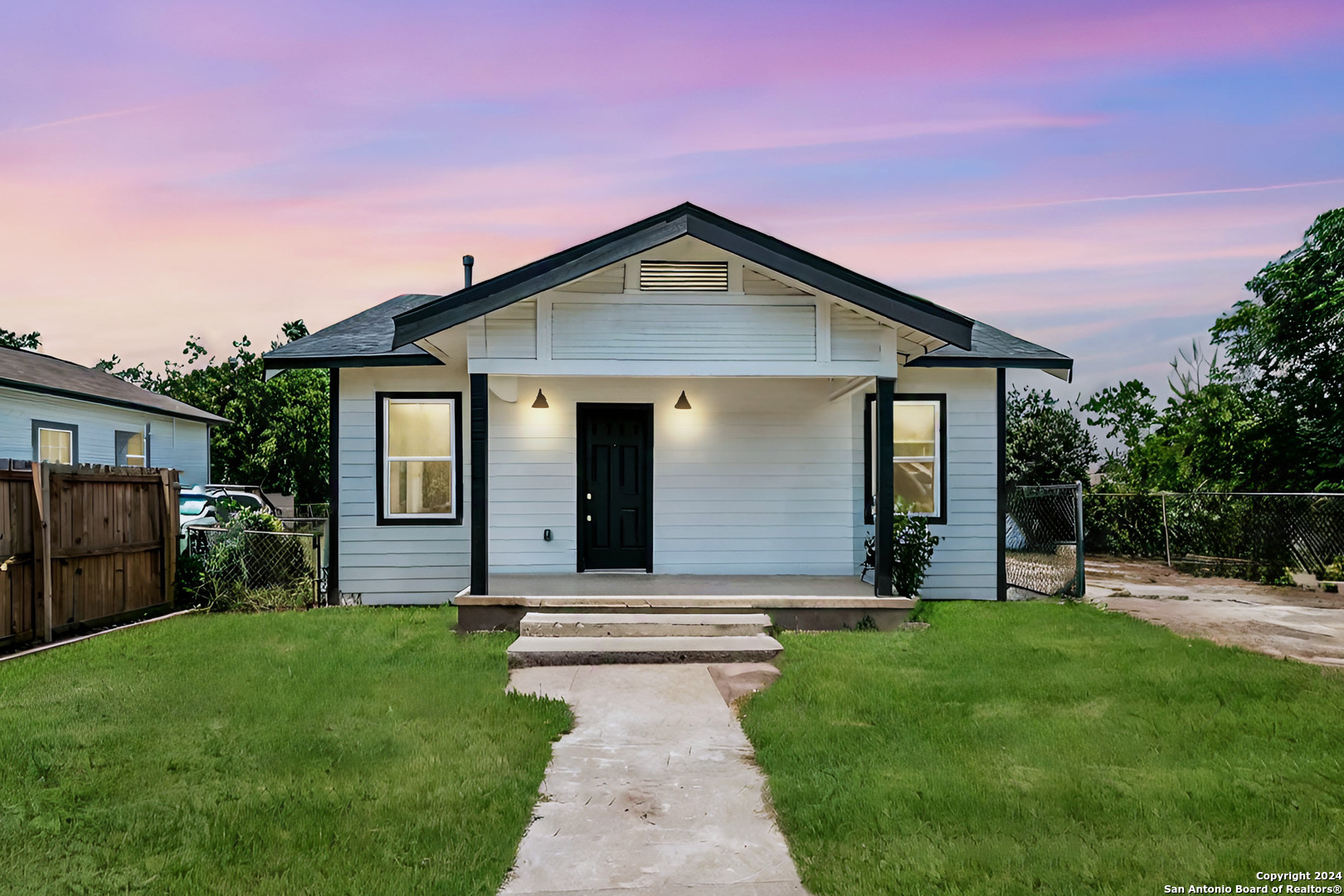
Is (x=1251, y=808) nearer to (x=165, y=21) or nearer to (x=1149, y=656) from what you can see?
(x=1149, y=656)

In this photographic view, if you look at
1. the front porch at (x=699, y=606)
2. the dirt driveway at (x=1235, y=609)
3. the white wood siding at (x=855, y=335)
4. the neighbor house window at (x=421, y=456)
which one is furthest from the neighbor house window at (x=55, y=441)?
the dirt driveway at (x=1235, y=609)

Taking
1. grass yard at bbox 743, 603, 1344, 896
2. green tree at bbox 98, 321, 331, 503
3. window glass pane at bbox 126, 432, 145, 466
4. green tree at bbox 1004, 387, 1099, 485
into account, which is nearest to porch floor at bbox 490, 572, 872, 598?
grass yard at bbox 743, 603, 1344, 896

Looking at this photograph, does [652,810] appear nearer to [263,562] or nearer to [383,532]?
[383,532]

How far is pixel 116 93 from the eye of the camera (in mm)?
11469

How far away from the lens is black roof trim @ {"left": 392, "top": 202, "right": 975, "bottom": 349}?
26.0ft

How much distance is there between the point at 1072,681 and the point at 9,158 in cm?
1565

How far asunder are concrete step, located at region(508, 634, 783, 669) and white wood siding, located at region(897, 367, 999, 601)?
385cm

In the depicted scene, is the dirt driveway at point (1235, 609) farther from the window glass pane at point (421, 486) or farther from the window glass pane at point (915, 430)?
the window glass pane at point (421, 486)

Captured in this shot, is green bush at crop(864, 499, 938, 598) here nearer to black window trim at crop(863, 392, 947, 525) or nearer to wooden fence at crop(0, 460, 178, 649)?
black window trim at crop(863, 392, 947, 525)

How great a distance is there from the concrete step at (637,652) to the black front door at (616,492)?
293 centimetres

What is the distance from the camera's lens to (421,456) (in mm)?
10117

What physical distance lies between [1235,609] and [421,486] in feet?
32.2

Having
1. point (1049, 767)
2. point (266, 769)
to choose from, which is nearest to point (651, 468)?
point (266, 769)

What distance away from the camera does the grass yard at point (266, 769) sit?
3281mm
